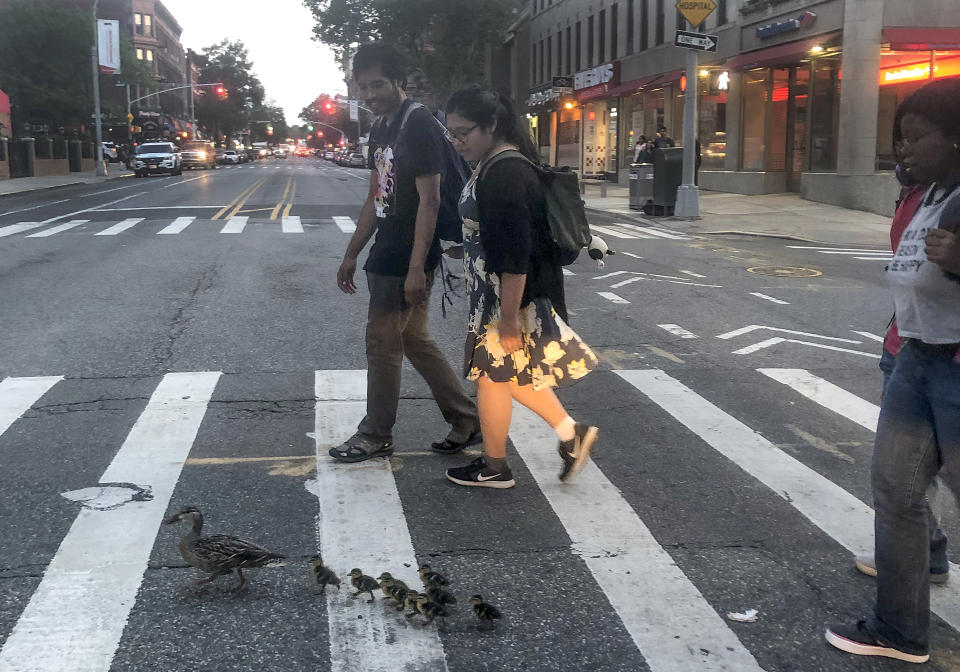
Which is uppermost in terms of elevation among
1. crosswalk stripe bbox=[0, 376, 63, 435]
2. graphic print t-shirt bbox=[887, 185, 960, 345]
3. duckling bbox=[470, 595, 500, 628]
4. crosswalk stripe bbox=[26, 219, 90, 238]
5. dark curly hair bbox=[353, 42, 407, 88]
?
dark curly hair bbox=[353, 42, 407, 88]

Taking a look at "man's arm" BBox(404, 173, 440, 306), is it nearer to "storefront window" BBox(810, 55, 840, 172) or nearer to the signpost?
the signpost

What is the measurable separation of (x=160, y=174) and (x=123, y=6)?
5909 centimetres

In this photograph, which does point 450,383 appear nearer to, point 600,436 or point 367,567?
point 600,436

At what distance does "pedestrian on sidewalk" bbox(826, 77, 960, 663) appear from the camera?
298 centimetres

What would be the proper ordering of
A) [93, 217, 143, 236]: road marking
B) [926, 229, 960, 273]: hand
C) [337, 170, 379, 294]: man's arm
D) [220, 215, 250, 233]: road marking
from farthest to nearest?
[220, 215, 250, 233]: road marking → [93, 217, 143, 236]: road marking → [337, 170, 379, 294]: man's arm → [926, 229, 960, 273]: hand

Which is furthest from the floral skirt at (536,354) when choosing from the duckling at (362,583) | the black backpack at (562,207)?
the duckling at (362,583)

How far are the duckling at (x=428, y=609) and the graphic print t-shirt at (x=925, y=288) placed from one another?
1838 millimetres

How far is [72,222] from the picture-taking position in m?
20.5

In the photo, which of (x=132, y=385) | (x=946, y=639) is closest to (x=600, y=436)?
(x=946, y=639)

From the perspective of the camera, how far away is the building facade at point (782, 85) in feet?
76.3

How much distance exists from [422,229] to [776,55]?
24.1m

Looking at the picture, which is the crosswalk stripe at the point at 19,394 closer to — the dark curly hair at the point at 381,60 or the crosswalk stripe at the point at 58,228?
the dark curly hair at the point at 381,60

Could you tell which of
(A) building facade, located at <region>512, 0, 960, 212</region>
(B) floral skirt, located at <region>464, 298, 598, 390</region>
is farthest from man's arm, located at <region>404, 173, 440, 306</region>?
(A) building facade, located at <region>512, 0, 960, 212</region>

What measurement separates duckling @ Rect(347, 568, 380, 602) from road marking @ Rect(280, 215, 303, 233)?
15108mm
